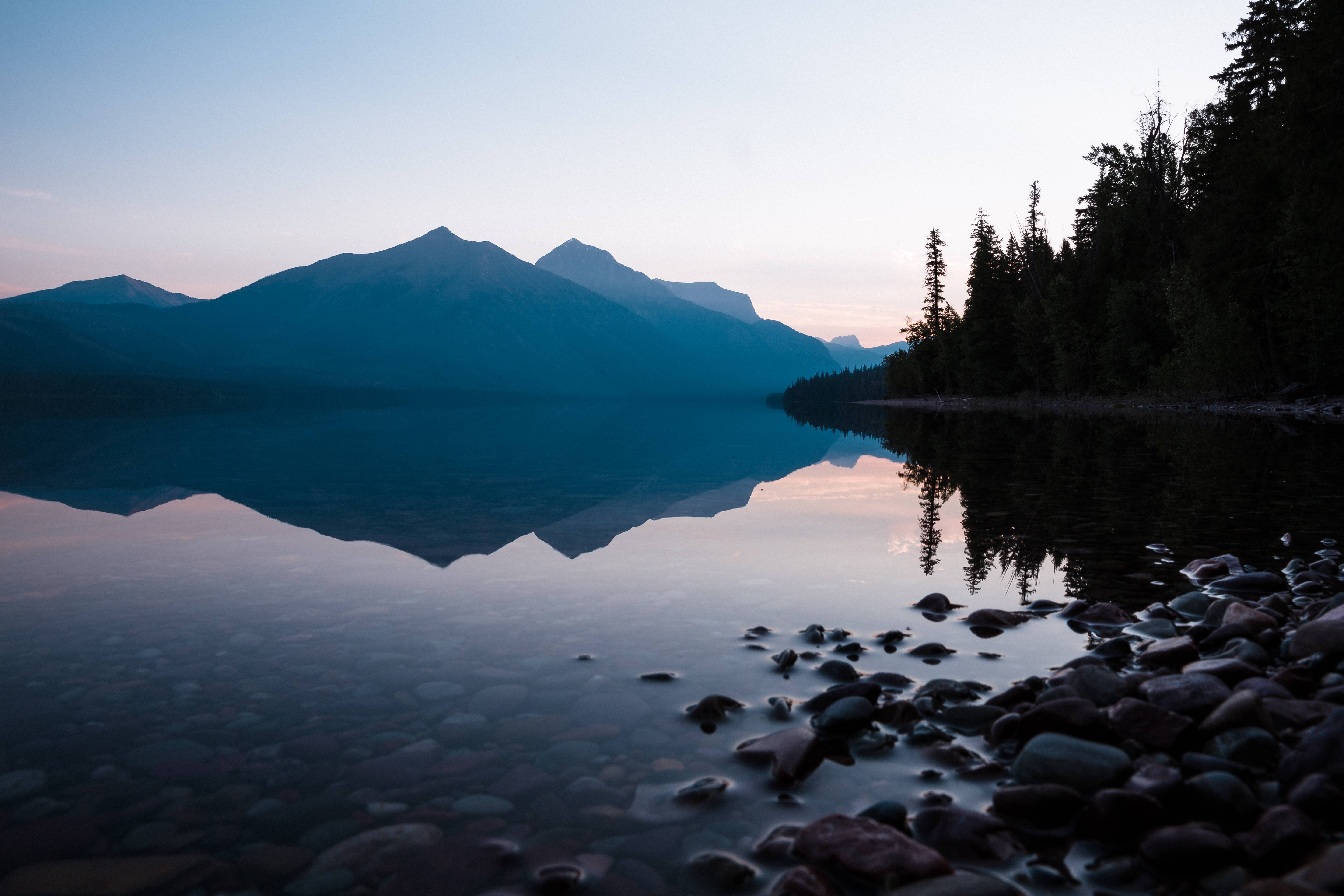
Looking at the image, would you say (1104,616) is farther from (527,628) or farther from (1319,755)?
(527,628)

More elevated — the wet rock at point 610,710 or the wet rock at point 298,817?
the wet rock at point 298,817

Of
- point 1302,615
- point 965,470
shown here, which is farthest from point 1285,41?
point 1302,615

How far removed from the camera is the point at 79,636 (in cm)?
870

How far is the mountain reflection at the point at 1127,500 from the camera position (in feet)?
38.9

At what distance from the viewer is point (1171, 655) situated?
7125 mm

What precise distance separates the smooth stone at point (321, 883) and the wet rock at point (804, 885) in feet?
7.99

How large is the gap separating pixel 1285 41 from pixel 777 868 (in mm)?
64440

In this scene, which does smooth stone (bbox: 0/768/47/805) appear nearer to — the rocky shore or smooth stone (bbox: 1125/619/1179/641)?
the rocky shore

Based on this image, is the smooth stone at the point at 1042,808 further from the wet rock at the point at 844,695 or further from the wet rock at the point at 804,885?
the wet rock at the point at 844,695

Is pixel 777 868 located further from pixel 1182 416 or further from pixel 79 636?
pixel 1182 416

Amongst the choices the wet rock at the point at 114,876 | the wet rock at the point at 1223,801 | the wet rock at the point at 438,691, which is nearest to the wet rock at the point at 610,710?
the wet rock at the point at 438,691

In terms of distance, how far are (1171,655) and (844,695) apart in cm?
323

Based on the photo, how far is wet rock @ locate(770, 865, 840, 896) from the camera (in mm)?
4082

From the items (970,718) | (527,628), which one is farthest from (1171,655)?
(527,628)
